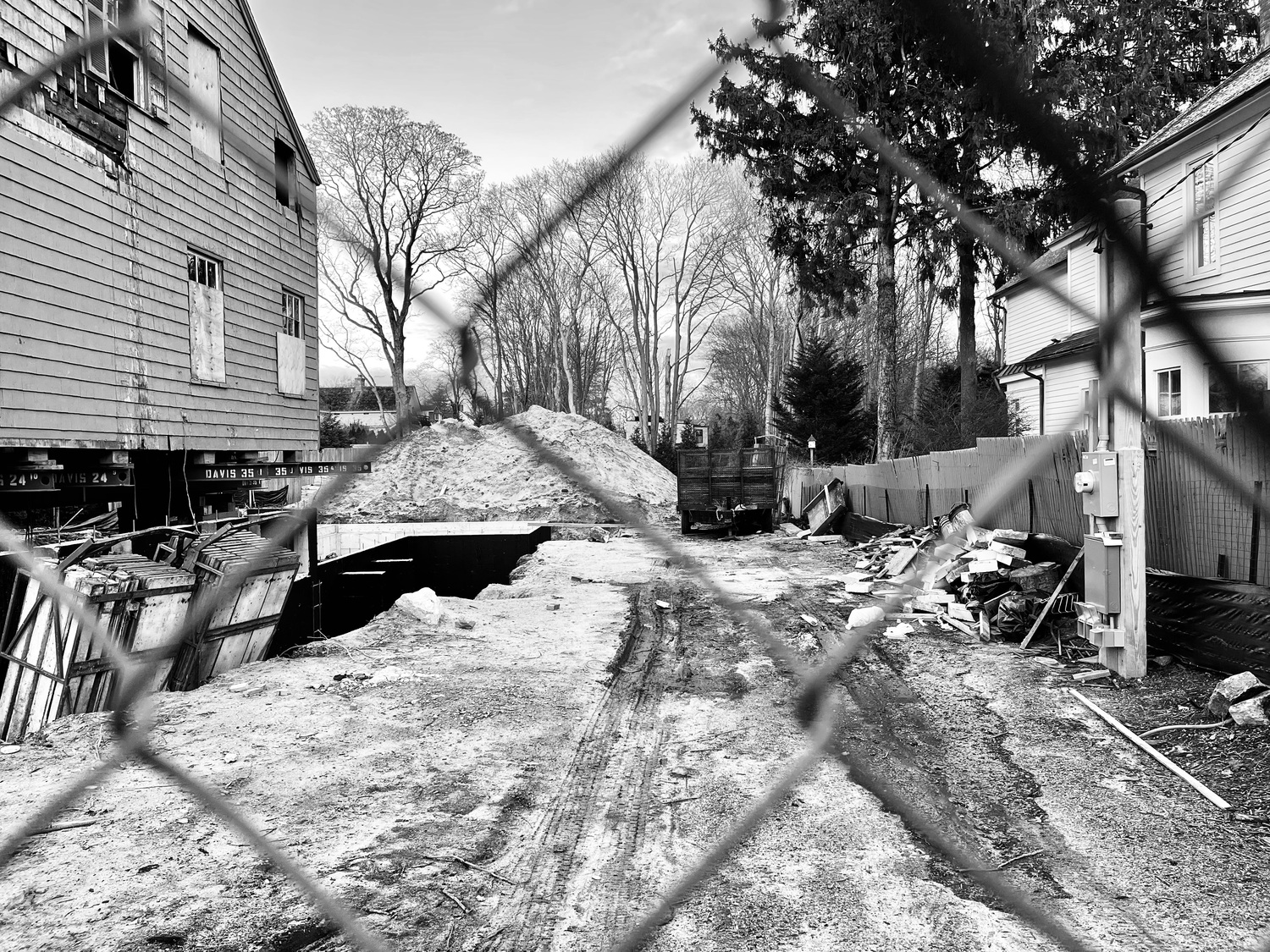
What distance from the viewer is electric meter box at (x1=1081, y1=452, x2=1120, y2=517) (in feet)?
17.9

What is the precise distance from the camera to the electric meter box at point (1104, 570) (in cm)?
551

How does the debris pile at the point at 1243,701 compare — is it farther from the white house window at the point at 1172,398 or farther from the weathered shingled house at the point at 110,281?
the weathered shingled house at the point at 110,281

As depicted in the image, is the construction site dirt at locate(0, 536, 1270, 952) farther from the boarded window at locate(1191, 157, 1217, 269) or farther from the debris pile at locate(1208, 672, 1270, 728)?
the boarded window at locate(1191, 157, 1217, 269)

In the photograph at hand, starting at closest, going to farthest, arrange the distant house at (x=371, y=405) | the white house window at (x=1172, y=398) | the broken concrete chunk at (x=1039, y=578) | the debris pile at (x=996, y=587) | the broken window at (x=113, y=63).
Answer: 1. the distant house at (x=371, y=405)
2. the white house window at (x=1172, y=398)
3. the broken window at (x=113, y=63)
4. the debris pile at (x=996, y=587)
5. the broken concrete chunk at (x=1039, y=578)

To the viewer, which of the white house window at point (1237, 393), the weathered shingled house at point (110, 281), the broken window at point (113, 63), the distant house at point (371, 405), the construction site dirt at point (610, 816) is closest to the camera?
the white house window at point (1237, 393)

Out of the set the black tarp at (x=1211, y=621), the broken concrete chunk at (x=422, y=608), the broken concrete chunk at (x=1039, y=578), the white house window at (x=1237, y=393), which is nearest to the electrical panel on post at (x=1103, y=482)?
the black tarp at (x=1211, y=621)

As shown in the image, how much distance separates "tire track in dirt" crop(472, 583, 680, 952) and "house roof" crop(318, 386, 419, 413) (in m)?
1.77

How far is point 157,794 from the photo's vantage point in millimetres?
3627

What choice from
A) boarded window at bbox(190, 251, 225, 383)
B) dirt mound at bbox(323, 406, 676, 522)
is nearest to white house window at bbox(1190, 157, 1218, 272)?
boarded window at bbox(190, 251, 225, 383)

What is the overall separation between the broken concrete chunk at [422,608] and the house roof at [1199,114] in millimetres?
7412

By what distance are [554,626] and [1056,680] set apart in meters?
4.62

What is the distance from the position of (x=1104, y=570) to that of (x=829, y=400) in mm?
21636

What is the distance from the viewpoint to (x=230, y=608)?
19.6ft

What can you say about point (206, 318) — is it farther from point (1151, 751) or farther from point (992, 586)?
point (1151, 751)
